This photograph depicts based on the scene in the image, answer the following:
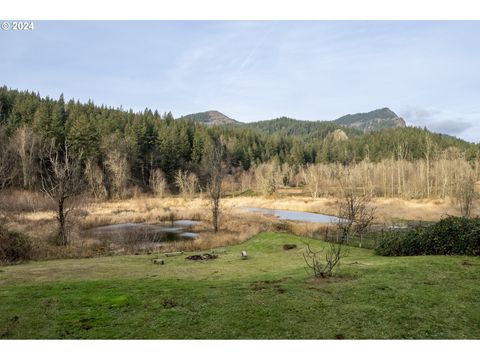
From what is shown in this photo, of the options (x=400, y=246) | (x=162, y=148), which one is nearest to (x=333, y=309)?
(x=400, y=246)

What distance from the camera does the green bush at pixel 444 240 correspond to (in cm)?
1451

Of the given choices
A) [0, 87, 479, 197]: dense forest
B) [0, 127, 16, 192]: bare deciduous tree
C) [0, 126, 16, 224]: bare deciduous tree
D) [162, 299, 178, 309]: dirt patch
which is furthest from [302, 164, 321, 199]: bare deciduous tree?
[162, 299, 178, 309]: dirt patch

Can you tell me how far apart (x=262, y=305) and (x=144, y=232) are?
2656 cm

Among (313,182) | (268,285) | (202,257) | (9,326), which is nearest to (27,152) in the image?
(202,257)

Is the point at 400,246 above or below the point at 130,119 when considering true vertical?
below

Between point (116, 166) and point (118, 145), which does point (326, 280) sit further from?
point (118, 145)

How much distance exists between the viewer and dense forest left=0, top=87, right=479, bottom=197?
6688 cm

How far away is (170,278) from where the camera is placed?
1373 centimetres

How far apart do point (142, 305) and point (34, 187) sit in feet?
212

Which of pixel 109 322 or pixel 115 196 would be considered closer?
pixel 109 322

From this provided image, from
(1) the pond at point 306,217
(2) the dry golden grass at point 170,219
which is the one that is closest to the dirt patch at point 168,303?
(2) the dry golden grass at point 170,219

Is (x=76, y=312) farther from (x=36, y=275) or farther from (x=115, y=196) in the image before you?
(x=115, y=196)

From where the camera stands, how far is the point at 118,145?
81.1 meters

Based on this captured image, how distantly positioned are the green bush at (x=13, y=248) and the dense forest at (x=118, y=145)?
938 inches
